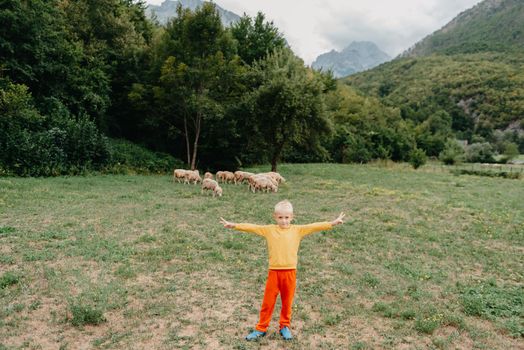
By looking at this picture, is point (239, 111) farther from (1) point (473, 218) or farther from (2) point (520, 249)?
(2) point (520, 249)

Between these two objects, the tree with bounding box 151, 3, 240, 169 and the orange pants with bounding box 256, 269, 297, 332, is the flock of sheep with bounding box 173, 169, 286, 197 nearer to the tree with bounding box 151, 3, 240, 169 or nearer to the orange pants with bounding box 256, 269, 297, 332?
the tree with bounding box 151, 3, 240, 169

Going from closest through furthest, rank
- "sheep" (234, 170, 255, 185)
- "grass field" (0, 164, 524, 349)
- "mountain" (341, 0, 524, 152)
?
"grass field" (0, 164, 524, 349) → "sheep" (234, 170, 255, 185) → "mountain" (341, 0, 524, 152)

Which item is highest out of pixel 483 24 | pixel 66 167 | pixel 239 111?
pixel 483 24

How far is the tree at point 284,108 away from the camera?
25016 mm

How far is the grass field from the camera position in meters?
5.48

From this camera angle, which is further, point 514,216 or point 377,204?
point 377,204

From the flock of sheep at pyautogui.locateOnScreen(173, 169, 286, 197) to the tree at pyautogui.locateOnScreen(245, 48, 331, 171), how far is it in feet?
15.9

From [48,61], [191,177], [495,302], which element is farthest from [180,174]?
[495,302]

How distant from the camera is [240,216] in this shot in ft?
42.8

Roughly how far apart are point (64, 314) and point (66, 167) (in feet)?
57.1

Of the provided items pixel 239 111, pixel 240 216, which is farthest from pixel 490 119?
pixel 240 216

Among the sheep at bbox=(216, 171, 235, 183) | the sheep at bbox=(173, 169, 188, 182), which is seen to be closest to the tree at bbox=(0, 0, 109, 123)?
the sheep at bbox=(173, 169, 188, 182)

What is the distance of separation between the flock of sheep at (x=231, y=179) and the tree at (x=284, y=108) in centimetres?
486

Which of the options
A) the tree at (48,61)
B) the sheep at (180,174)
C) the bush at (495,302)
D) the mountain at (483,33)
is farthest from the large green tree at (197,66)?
the mountain at (483,33)
